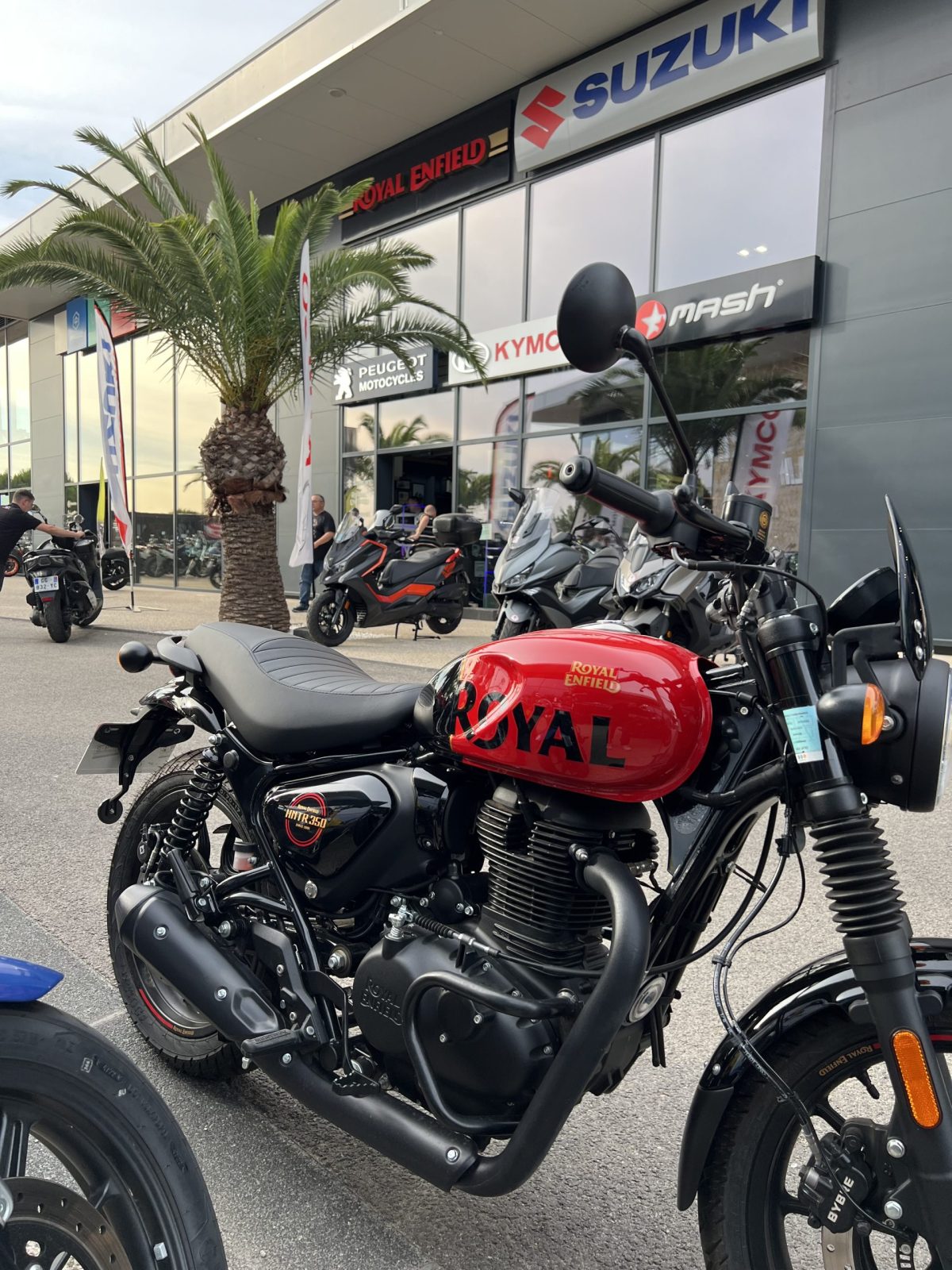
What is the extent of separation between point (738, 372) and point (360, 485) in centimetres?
793

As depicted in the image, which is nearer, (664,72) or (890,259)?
(890,259)

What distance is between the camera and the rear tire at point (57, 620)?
10.5m

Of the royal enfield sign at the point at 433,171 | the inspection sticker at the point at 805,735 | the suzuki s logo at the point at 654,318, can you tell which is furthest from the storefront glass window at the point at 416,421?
the inspection sticker at the point at 805,735

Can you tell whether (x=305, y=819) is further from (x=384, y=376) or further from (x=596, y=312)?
(x=384, y=376)

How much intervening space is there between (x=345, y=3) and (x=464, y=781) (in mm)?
14796

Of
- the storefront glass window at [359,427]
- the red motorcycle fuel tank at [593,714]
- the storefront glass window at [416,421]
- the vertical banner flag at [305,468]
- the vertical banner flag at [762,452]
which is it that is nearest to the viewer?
the red motorcycle fuel tank at [593,714]

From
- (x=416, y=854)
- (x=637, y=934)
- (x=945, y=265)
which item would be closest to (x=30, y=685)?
(x=416, y=854)

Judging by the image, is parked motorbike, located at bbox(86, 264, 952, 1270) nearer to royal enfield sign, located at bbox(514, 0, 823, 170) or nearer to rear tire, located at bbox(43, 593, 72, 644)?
rear tire, located at bbox(43, 593, 72, 644)

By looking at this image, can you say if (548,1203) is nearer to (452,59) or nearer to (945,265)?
(945,265)

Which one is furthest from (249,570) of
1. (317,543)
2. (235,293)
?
(317,543)

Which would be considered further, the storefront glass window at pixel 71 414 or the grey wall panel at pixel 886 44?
the storefront glass window at pixel 71 414

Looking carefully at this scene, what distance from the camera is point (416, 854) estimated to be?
190cm

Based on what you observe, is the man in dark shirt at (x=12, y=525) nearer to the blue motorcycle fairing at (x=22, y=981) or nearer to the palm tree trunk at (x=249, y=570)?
the palm tree trunk at (x=249, y=570)

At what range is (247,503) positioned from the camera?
10305 millimetres
